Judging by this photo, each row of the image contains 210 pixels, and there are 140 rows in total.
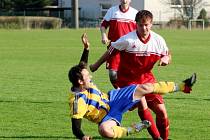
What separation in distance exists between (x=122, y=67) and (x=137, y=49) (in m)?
0.43

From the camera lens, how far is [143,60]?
7887mm

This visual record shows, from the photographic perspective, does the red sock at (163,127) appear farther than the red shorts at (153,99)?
Yes

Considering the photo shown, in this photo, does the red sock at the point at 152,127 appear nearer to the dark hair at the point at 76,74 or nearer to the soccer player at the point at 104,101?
the soccer player at the point at 104,101

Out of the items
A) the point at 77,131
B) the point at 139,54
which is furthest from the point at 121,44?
the point at 77,131

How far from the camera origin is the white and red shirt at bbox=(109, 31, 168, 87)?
7.82 meters

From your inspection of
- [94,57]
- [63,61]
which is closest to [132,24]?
[63,61]

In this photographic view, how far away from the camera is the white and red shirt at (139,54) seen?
7820mm

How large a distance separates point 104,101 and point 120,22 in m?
4.85

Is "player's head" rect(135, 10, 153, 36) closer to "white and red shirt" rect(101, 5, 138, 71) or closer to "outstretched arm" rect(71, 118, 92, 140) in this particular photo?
"outstretched arm" rect(71, 118, 92, 140)

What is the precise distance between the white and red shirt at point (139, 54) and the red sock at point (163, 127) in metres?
0.60

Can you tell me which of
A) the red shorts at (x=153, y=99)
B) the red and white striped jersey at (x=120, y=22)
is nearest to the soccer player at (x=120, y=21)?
the red and white striped jersey at (x=120, y=22)

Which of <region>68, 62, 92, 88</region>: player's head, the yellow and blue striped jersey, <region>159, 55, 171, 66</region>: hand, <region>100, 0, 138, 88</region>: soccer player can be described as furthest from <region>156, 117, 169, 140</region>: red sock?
<region>100, 0, 138, 88</region>: soccer player

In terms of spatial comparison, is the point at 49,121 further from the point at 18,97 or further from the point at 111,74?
the point at 18,97

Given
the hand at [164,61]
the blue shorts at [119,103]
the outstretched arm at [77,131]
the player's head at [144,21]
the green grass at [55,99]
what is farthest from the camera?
the green grass at [55,99]
